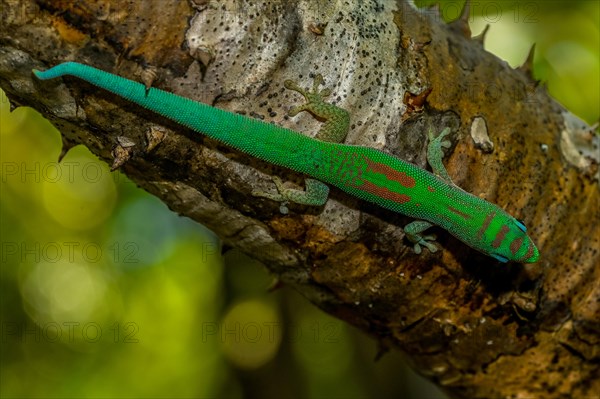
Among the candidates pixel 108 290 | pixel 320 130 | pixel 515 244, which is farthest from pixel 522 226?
pixel 108 290

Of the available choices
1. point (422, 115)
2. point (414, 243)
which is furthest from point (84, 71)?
point (414, 243)

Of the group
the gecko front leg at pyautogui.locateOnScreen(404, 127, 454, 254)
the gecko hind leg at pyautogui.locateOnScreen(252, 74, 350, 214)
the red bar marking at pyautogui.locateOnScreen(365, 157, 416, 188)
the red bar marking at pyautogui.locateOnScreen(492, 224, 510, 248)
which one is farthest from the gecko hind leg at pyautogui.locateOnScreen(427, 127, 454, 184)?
the red bar marking at pyautogui.locateOnScreen(492, 224, 510, 248)

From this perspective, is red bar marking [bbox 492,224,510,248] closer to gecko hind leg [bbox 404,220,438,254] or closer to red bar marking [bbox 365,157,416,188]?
gecko hind leg [bbox 404,220,438,254]

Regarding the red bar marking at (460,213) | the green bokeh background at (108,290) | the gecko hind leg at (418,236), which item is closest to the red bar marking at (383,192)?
the gecko hind leg at (418,236)

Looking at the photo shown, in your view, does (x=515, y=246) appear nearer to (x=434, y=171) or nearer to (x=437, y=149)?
(x=434, y=171)

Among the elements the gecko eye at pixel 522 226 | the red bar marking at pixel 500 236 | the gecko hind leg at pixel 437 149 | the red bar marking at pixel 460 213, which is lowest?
the red bar marking at pixel 460 213

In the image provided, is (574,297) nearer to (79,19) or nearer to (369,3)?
(369,3)

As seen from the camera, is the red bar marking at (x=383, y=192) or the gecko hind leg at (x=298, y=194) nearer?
the gecko hind leg at (x=298, y=194)

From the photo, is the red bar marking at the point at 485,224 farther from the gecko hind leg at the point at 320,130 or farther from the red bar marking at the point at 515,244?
the gecko hind leg at the point at 320,130
